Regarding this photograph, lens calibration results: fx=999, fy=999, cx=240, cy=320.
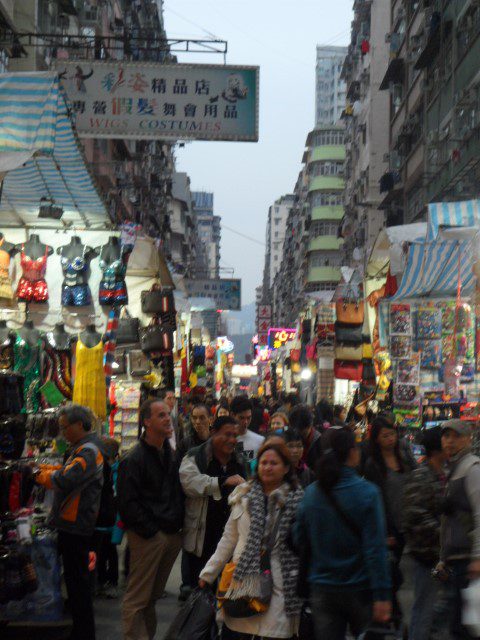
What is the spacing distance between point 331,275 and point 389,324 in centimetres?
5346

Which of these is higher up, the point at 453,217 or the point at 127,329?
the point at 453,217

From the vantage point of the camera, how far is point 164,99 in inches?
465

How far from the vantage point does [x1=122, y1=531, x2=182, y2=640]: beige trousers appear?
6152 mm

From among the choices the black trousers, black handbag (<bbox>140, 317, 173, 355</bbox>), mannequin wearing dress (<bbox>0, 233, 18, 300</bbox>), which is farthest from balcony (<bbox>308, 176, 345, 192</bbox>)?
the black trousers

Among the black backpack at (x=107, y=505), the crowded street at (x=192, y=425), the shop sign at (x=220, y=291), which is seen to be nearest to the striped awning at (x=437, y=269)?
the crowded street at (x=192, y=425)

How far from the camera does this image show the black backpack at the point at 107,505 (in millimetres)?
7445

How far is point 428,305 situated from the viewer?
10695mm

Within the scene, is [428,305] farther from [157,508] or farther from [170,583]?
[157,508]

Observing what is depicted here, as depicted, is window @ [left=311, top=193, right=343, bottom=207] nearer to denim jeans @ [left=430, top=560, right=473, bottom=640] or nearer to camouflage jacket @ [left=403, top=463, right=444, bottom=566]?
camouflage jacket @ [left=403, top=463, right=444, bottom=566]

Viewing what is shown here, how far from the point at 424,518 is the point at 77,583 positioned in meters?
2.23

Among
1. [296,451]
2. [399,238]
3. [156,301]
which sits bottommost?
[296,451]

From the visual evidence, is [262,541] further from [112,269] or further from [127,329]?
[127,329]

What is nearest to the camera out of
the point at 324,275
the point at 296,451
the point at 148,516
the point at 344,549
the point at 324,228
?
the point at 344,549

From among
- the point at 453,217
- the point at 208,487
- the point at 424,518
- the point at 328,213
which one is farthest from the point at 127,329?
the point at 328,213
